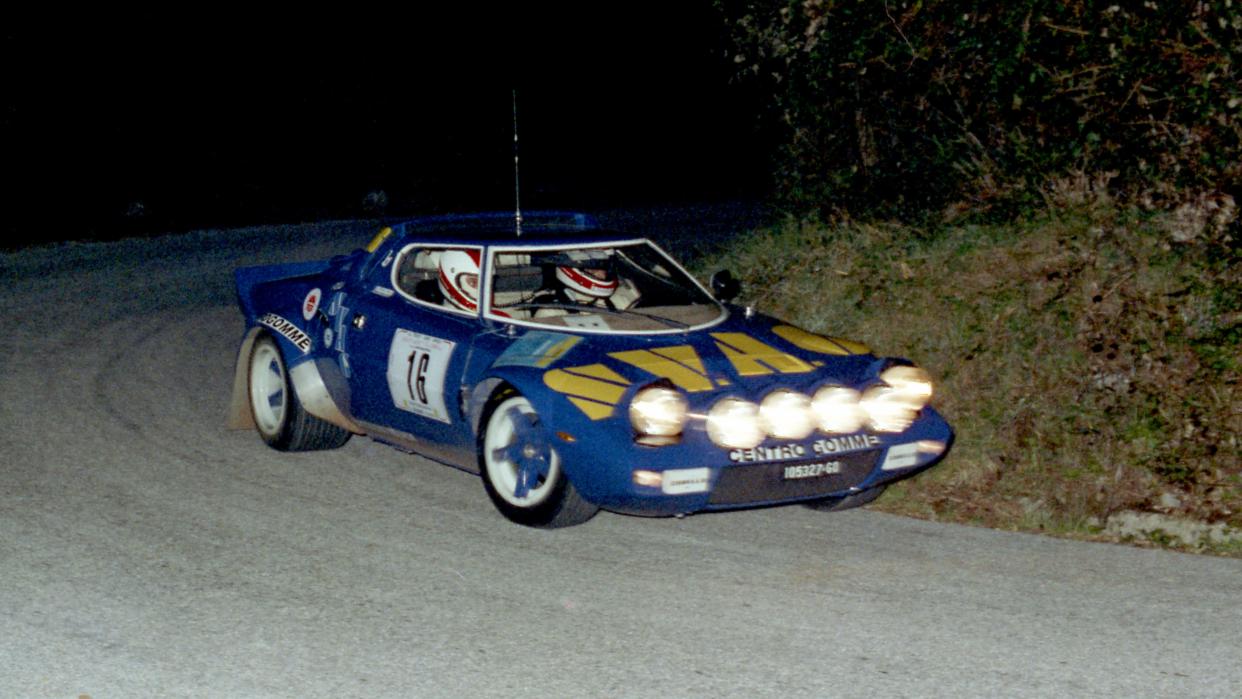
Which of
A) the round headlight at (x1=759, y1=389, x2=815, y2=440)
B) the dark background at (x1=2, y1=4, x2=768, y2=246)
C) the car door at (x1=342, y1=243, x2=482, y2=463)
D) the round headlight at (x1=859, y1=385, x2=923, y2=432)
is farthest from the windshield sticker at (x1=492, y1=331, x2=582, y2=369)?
the dark background at (x1=2, y1=4, x2=768, y2=246)

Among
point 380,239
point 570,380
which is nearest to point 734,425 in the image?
point 570,380

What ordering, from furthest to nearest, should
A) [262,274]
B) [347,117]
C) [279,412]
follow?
[347,117] → [262,274] → [279,412]

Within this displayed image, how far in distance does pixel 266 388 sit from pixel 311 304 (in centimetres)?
62

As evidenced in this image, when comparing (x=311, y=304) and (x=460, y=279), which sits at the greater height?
(x=460, y=279)

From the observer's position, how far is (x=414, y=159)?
98.1ft

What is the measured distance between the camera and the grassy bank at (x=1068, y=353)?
7352mm

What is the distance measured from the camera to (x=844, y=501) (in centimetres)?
716

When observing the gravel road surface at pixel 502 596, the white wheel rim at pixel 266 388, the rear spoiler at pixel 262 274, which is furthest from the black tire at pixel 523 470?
the rear spoiler at pixel 262 274

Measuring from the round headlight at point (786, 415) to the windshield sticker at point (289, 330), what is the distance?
291cm

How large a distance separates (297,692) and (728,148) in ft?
108

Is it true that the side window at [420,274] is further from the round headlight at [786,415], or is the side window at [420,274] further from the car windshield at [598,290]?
the round headlight at [786,415]

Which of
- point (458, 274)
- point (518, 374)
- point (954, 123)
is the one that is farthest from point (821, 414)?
point (954, 123)

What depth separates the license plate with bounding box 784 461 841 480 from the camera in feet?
21.0

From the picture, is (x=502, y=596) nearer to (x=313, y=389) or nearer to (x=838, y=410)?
(x=838, y=410)
